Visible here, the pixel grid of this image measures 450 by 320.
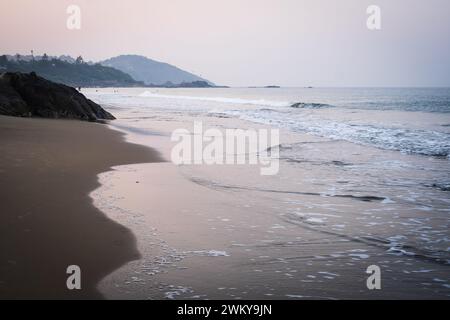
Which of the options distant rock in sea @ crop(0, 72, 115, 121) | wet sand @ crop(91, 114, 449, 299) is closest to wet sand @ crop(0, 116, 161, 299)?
wet sand @ crop(91, 114, 449, 299)

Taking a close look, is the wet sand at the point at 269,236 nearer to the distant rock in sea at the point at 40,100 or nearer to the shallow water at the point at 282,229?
the shallow water at the point at 282,229

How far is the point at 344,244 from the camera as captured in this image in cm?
550

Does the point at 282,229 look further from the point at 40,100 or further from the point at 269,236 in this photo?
the point at 40,100

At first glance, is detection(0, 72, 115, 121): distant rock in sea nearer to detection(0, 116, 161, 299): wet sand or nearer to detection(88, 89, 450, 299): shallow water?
detection(0, 116, 161, 299): wet sand

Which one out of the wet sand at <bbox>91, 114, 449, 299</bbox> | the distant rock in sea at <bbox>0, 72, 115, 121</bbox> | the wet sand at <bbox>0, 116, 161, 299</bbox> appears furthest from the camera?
the distant rock in sea at <bbox>0, 72, 115, 121</bbox>

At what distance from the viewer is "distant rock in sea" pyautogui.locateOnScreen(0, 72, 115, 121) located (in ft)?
78.3

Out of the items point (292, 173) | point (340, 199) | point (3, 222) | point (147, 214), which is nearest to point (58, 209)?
point (3, 222)

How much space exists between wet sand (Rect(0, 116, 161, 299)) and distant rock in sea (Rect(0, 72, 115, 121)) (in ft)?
44.3

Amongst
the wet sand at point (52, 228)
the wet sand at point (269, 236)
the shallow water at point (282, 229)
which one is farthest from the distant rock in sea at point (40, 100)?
the wet sand at point (269, 236)

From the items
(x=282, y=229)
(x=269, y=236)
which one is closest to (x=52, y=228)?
(x=269, y=236)

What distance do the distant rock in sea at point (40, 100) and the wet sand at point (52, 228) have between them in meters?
13.5

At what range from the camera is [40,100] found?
987 inches

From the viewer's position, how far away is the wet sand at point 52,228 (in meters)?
4.09

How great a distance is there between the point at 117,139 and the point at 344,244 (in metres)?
12.5
